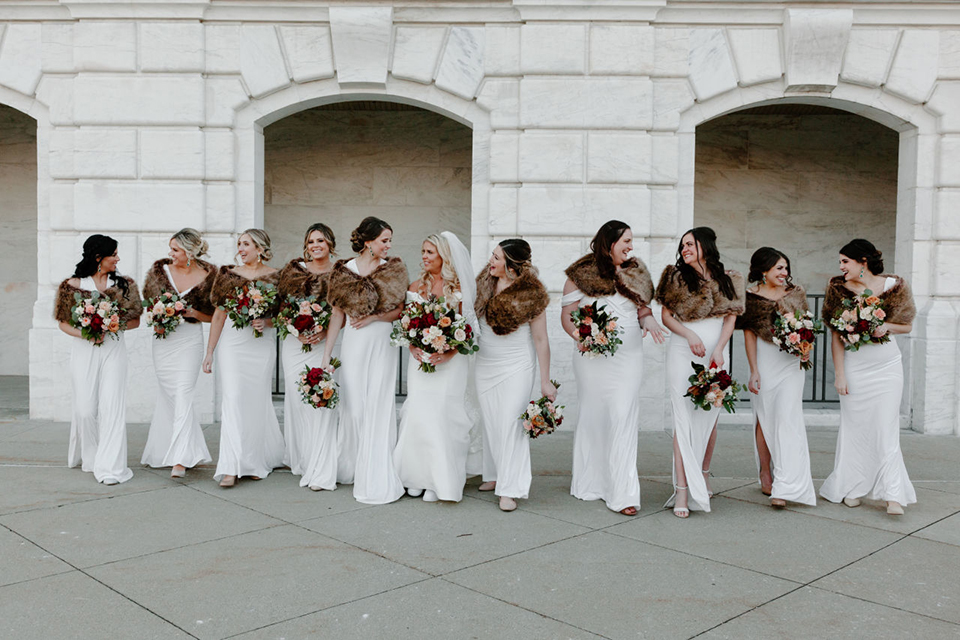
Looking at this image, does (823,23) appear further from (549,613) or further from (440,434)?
(549,613)

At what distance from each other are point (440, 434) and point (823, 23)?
6.33m

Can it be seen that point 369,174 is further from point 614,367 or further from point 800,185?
point 614,367

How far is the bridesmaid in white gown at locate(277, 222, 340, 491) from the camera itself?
667cm

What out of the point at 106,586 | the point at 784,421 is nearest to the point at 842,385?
the point at 784,421

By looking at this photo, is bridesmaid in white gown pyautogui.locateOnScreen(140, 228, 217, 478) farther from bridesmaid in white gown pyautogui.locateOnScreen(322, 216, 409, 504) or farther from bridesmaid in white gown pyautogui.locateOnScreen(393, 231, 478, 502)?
bridesmaid in white gown pyautogui.locateOnScreen(393, 231, 478, 502)

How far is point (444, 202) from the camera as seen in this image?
43.0ft

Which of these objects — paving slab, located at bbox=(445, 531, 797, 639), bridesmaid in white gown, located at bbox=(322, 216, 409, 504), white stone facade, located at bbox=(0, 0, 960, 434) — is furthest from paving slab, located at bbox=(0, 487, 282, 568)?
white stone facade, located at bbox=(0, 0, 960, 434)

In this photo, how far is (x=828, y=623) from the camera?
4.09 m

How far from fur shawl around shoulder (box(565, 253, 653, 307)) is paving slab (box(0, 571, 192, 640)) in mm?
3594

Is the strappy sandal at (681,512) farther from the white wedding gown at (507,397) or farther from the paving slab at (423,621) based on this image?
the paving slab at (423,621)

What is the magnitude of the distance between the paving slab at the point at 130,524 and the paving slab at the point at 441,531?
600 millimetres

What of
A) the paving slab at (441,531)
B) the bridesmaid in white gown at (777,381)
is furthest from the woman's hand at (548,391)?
the bridesmaid in white gown at (777,381)

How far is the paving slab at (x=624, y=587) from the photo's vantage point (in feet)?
13.5

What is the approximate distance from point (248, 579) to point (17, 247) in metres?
10.7
